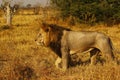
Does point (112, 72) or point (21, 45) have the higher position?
point (112, 72)

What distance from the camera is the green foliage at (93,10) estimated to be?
70.6 ft

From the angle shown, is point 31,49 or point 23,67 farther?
point 31,49

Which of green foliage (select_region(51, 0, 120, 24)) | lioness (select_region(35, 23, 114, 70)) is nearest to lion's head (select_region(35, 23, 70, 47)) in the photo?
lioness (select_region(35, 23, 114, 70))

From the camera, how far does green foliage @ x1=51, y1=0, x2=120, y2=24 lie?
21516mm

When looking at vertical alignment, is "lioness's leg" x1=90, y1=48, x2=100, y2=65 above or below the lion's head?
below

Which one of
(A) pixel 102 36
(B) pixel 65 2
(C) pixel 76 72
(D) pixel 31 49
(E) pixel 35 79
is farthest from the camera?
(B) pixel 65 2

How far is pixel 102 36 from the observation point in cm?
884

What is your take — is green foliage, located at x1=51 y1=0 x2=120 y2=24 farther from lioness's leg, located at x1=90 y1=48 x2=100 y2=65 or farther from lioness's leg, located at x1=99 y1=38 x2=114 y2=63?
lioness's leg, located at x1=99 y1=38 x2=114 y2=63

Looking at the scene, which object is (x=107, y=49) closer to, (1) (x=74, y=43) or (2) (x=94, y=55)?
(2) (x=94, y=55)

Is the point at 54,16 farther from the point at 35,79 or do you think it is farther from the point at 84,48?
the point at 35,79

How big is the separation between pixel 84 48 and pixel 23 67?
1.88 m

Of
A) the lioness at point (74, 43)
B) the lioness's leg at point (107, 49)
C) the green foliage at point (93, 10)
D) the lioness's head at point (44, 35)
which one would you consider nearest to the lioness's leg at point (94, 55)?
the lioness at point (74, 43)

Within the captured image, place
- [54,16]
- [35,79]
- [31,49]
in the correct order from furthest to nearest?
[54,16] < [31,49] < [35,79]

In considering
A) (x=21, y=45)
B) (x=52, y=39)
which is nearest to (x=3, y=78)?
(x=52, y=39)
